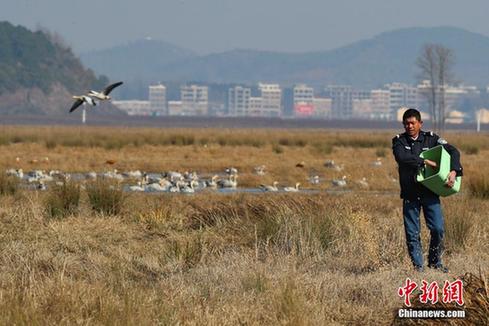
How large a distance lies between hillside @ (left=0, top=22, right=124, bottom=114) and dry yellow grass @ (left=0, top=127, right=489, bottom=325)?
16287 cm

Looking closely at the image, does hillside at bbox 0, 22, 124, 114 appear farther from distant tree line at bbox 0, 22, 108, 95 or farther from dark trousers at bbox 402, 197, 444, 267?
dark trousers at bbox 402, 197, 444, 267

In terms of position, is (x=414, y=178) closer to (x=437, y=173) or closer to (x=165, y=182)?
(x=437, y=173)

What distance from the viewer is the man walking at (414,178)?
1216 cm

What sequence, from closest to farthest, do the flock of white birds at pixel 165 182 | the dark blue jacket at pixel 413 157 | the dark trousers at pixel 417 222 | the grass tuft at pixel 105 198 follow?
the dark blue jacket at pixel 413 157 → the dark trousers at pixel 417 222 → the grass tuft at pixel 105 198 → the flock of white birds at pixel 165 182

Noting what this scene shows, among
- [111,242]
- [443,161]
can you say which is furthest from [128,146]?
[443,161]

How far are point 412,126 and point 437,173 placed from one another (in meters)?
0.50

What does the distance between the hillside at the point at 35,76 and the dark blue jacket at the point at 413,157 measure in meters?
170

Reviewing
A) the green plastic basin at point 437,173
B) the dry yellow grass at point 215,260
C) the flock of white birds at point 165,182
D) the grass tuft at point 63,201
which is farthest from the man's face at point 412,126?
the flock of white birds at point 165,182

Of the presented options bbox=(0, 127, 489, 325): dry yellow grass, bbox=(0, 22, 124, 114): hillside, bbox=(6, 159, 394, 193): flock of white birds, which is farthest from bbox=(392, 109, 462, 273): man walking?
bbox=(0, 22, 124, 114): hillside

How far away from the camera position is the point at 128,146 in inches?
1907

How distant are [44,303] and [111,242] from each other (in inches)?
216

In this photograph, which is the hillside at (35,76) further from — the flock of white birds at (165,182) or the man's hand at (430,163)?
the man's hand at (430,163)

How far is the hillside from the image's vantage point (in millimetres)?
183125

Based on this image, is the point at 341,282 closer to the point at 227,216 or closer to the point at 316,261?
the point at 316,261
